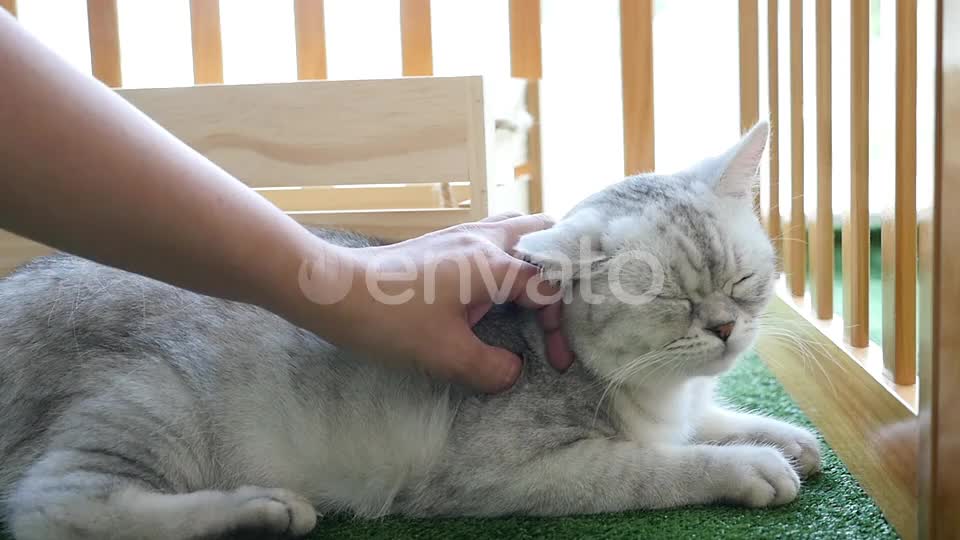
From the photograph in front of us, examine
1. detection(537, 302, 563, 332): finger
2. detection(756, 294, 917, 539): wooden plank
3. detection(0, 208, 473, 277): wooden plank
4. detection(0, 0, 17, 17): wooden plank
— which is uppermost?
detection(0, 0, 17, 17): wooden plank

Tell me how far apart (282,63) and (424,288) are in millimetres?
1832

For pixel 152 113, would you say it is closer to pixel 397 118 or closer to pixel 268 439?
pixel 397 118

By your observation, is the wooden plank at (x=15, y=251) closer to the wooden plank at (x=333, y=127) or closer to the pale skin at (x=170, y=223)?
the wooden plank at (x=333, y=127)

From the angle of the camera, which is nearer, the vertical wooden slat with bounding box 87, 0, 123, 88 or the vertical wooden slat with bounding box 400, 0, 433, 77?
the vertical wooden slat with bounding box 400, 0, 433, 77

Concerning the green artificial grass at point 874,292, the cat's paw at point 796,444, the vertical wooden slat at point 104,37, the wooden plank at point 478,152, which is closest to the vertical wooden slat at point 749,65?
the green artificial grass at point 874,292

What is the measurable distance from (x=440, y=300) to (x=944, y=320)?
1.83 feet

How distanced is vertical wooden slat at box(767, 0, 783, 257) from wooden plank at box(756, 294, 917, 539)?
0.21 meters

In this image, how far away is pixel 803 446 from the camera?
135cm

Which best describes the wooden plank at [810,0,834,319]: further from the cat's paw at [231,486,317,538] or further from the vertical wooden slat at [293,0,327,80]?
the vertical wooden slat at [293,0,327,80]

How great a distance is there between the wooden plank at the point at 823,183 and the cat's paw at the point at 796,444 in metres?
0.26

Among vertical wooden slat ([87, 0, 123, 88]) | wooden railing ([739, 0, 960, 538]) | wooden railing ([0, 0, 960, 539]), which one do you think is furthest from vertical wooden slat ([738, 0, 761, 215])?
vertical wooden slat ([87, 0, 123, 88])

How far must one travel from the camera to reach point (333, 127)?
72.2 inches

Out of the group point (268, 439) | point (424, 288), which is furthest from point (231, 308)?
point (424, 288)

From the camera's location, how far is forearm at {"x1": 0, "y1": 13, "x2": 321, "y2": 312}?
84cm
